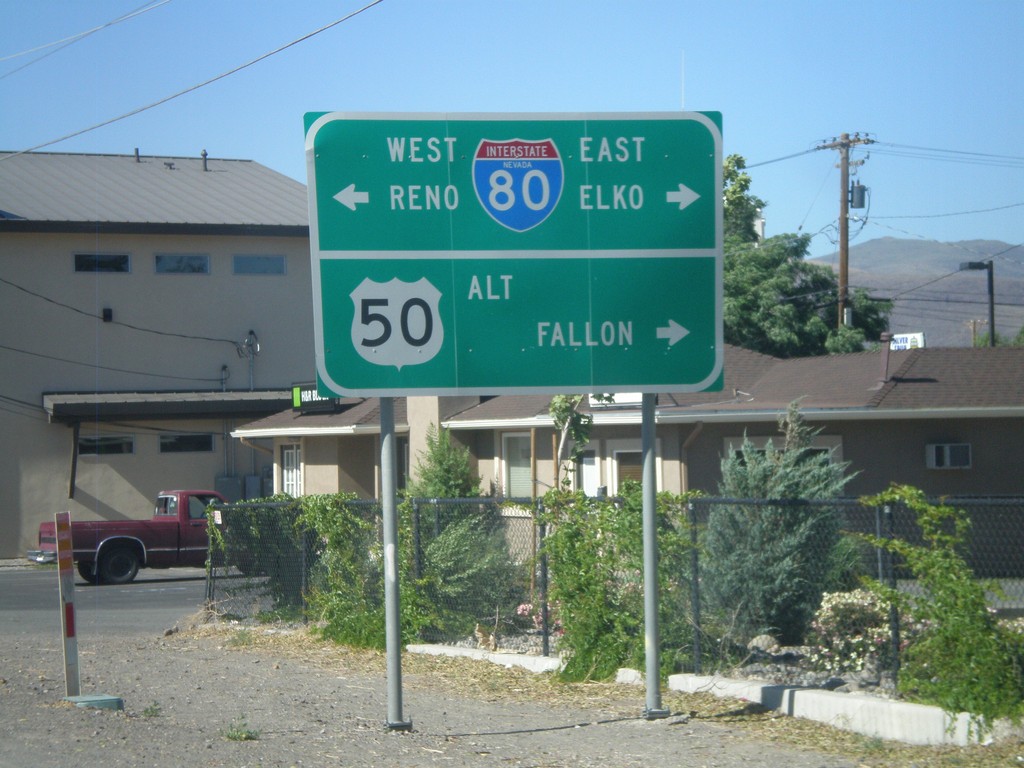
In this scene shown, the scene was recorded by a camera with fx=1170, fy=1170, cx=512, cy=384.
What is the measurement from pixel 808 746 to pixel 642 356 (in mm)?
2763

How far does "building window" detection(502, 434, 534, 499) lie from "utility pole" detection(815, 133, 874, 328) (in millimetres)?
17218

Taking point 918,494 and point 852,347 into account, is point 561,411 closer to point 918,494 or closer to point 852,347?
point 918,494

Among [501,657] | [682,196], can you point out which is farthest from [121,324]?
[682,196]

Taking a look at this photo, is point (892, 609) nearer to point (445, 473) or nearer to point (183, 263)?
point (445, 473)

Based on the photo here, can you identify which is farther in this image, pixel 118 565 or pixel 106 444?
pixel 106 444

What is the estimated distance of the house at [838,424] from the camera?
18.9 meters

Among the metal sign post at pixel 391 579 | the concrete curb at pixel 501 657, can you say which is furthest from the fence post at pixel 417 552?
the metal sign post at pixel 391 579

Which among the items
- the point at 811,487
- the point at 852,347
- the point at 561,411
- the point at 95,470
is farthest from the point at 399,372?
the point at 852,347

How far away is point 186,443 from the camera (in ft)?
108

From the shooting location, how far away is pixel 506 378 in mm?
7953

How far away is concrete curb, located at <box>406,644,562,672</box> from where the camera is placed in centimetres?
1021

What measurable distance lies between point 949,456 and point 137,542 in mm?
15885

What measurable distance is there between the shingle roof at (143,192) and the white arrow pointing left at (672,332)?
27.1 m

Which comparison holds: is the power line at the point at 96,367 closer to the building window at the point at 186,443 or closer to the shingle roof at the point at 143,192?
the building window at the point at 186,443
